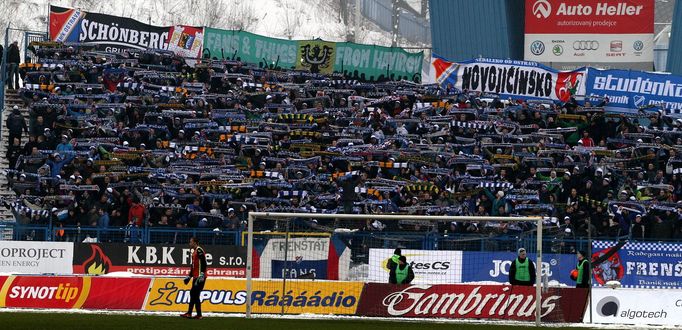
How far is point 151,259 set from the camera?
32562 mm

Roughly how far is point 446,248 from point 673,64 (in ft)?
61.3

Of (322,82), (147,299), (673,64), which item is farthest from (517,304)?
(673,64)

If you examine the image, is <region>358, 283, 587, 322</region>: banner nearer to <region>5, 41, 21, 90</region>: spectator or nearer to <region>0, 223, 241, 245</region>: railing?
<region>0, 223, 241, 245</region>: railing

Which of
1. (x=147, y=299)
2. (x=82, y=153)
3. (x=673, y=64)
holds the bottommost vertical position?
(x=147, y=299)

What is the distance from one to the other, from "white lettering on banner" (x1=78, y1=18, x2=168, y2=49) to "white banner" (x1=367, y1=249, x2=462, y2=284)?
18.0 meters

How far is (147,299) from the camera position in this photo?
28062 millimetres

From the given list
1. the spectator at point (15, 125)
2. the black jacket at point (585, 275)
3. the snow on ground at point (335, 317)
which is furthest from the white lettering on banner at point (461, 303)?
the spectator at point (15, 125)

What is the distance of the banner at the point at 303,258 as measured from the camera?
28.9 metres

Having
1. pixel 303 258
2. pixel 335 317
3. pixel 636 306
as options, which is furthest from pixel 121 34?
pixel 636 306

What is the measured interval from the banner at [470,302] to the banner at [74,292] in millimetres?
4799

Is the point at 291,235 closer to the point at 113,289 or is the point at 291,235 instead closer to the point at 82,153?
the point at 113,289

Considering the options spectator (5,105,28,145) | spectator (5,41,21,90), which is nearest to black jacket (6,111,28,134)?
spectator (5,105,28,145)

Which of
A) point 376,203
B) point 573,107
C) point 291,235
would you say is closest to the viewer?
point 291,235

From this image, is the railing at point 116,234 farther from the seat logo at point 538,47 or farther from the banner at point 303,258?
the seat logo at point 538,47
